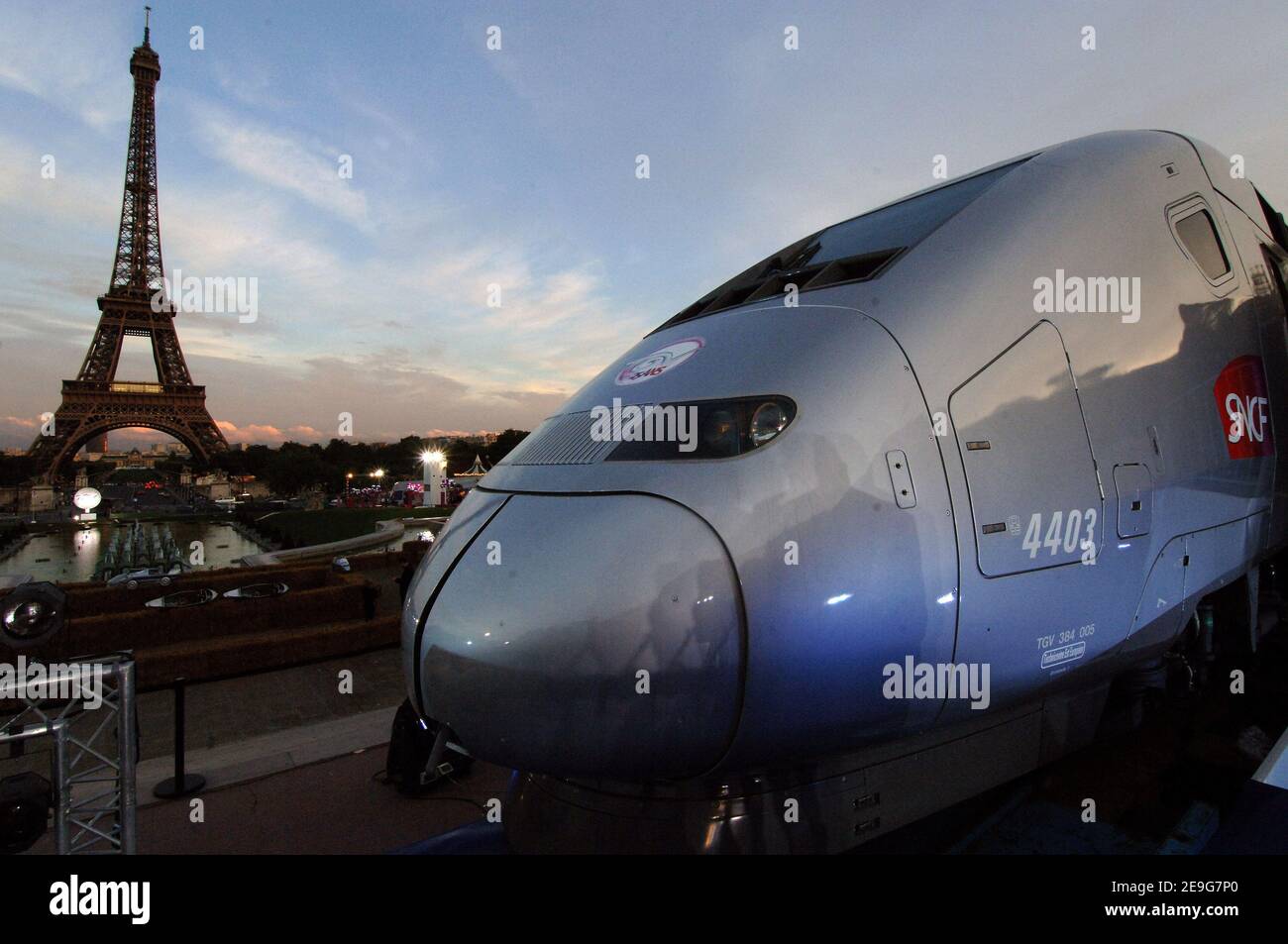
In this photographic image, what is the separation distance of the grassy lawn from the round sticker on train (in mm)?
27507

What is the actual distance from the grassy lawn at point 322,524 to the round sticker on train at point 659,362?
90.2ft

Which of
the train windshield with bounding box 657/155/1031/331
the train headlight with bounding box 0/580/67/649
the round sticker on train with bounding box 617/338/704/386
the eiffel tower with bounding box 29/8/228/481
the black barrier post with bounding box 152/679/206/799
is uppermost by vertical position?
the eiffel tower with bounding box 29/8/228/481

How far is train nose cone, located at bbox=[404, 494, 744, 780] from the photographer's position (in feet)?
7.40

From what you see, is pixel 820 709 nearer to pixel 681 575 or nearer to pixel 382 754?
pixel 681 575

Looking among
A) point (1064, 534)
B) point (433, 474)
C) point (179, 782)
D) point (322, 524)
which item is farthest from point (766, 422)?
point (433, 474)

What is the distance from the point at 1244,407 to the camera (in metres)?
4.18

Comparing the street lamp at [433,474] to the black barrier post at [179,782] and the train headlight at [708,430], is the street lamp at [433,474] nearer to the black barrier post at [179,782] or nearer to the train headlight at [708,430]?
the black barrier post at [179,782]

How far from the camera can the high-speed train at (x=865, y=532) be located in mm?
2326

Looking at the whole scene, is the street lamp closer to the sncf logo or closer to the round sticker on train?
the round sticker on train

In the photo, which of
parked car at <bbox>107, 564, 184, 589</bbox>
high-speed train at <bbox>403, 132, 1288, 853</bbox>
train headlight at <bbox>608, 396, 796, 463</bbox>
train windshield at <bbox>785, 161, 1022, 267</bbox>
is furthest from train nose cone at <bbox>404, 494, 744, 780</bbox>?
parked car at <bbox>107, 564, 184, 589</bbox>

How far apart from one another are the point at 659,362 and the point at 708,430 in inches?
37.7

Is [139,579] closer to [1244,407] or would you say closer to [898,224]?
[898,224]

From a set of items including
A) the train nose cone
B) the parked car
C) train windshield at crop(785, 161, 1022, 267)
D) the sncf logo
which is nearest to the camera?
the train nose cone
